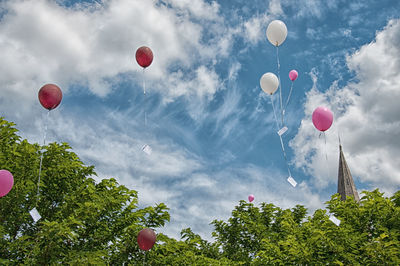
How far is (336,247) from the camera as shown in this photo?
13.2 metres

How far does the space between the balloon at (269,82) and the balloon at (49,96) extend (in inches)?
288

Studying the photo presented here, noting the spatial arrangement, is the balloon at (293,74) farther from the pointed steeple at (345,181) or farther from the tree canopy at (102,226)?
the pointed steeple at (345,181)

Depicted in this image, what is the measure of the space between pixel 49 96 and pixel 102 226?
576cm

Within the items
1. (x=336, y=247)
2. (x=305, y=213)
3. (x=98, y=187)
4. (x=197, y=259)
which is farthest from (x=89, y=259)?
(x=305, y=213)

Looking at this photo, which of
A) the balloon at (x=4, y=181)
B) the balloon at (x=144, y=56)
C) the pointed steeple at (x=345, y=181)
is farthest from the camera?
the pointed steeple at (x=345, y=181)

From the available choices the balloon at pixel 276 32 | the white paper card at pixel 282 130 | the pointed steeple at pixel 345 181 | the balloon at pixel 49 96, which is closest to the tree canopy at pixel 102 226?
the balloon at pixel 49 96

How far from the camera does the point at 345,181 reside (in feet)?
204

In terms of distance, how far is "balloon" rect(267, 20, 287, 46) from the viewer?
43.9 ft

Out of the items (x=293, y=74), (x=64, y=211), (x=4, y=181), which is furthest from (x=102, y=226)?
(x=293, y=74)

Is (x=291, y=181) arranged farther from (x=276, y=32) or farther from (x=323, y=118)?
(x=276, y=32)

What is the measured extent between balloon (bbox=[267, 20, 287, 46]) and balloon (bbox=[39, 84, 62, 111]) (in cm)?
786

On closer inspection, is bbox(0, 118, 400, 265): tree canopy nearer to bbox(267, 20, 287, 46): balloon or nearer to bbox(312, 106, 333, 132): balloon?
bbox(312, 106, 333, 132): balloon

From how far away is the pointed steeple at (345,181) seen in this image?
60.7 meters

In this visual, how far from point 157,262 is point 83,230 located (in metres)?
3.20
